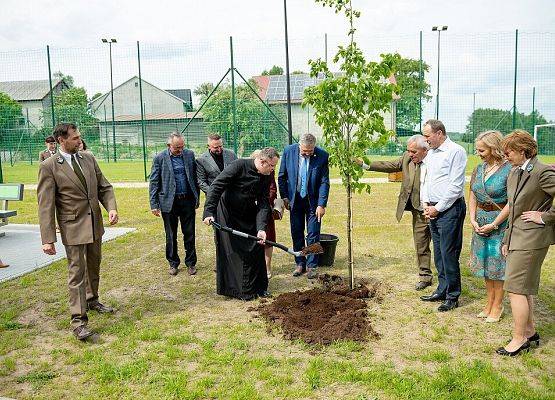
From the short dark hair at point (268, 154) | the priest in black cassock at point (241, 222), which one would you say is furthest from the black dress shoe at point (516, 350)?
the short dark hair at point (268, 154)

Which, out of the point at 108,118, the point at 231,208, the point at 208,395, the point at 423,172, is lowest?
the point at 208,395

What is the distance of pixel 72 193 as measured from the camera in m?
4.69

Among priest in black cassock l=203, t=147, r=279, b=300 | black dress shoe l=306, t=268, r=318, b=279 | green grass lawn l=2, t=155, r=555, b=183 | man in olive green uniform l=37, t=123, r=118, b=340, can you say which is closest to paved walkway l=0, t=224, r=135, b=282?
man in olive green uniform l=37, t=123, r=118, b=340

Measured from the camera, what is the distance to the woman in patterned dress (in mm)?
4492

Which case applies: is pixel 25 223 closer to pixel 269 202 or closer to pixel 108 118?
pixel 269 202

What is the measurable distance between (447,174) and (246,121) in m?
13.8

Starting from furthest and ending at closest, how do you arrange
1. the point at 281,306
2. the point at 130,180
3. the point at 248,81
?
the point at 130,180
the point at 248,81
the point at 281,306

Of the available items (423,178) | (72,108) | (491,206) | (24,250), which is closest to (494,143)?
(491,206)

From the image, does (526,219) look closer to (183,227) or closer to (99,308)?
(99,308)

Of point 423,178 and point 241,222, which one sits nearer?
point 423,178

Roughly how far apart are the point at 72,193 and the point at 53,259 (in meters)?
3.24

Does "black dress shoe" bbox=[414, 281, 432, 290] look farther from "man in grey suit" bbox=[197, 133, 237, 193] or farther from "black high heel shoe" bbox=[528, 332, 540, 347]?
"man in grey suit" bbox=[197, 133, 237, 193]

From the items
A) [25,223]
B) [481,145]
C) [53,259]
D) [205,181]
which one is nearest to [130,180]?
[25,223]

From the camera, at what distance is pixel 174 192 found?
655 centimetres
